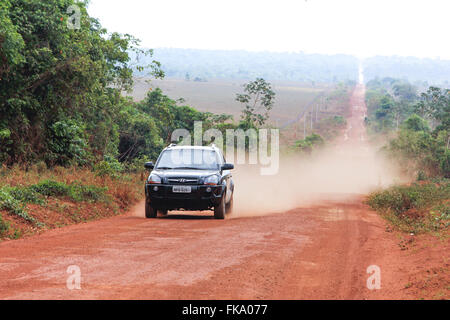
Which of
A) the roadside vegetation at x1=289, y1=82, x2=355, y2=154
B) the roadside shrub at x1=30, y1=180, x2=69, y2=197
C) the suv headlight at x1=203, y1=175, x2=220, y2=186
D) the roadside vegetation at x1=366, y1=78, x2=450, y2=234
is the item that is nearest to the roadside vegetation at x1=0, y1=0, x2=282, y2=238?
the roadside shrub at x1=30, y1=180, x2=69, y2=197

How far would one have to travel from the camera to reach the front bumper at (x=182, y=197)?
44.8 feet

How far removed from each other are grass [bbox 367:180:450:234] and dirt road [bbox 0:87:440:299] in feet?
3.82

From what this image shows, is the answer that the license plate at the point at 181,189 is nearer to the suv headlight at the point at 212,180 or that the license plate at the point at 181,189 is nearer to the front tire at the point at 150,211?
the suv headlight at the point at 212,180

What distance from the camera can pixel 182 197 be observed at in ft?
44.7

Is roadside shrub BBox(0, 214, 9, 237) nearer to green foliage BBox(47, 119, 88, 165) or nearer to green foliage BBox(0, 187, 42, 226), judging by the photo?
green foliage BBox(0, 187, 42, 226)

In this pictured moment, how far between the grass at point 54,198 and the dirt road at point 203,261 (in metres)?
0.60

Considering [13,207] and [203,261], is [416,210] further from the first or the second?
[13,207]

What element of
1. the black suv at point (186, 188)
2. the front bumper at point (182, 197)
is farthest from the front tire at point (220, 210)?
the front bumper at point (182, 197)

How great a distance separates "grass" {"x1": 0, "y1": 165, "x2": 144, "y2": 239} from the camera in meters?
11.5

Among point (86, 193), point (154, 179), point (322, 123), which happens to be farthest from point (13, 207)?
point (322, 123)

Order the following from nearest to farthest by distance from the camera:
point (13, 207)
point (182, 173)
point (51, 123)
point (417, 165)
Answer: point (13, 207)
point (182, 173)
point (51, 123)
point (417, 165)

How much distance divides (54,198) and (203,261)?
6.91 metres

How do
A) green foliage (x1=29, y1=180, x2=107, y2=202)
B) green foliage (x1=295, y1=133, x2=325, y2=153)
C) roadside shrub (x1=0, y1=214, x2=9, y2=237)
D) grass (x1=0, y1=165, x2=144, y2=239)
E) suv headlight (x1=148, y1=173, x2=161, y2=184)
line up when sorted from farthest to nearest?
green foliage (x1=295, y1=133, x2=325, y2=153), green foliage (x1=29, y1=180, x2=107, y2=202), suv headlight (x1=148, y1=173, x2=161, y2=184), grass (x1=0, y1=165, x2=144, y2=239), roadside shrub (x1=0, y1=214, x2=9, y2=237)
